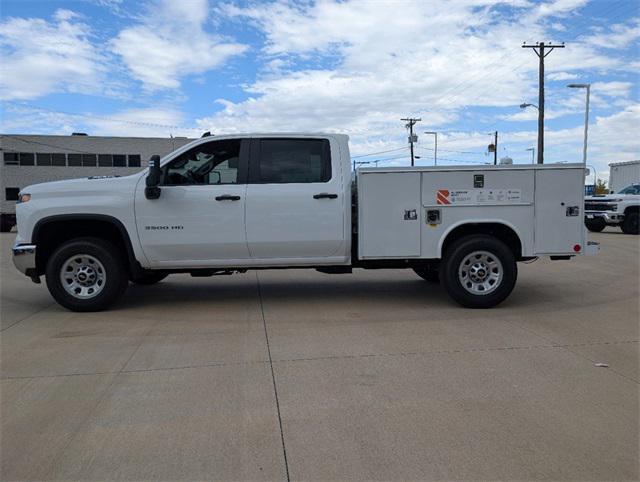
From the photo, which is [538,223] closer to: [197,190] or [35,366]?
[197,190]

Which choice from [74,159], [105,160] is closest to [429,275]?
[105,160]

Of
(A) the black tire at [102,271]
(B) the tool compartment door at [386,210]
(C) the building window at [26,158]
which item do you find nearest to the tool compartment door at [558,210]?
(B) the tool compartment door at [386,210]

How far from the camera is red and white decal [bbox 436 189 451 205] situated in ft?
22.3

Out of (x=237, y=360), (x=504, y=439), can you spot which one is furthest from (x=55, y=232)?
(x=504, y=439)

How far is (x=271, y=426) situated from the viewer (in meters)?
3.61

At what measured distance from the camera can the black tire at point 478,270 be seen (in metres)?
6.80

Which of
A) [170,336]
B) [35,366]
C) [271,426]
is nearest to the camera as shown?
[271,426]

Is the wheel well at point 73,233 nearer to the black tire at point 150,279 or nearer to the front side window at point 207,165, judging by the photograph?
the black tire at point 150,279

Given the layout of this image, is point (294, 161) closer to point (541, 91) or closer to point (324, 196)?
point (324, 196)

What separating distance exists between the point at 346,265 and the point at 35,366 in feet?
12.1

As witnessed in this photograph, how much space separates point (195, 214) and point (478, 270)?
140 inches

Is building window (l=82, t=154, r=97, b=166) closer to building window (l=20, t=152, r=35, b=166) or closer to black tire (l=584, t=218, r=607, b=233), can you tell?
building window (l=20, t=152, r=35, b=166)

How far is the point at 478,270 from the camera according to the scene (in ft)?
22.6

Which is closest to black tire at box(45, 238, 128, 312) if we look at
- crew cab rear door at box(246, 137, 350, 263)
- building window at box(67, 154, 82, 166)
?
crew cab rear door at box(246, 137, 350, 263)
